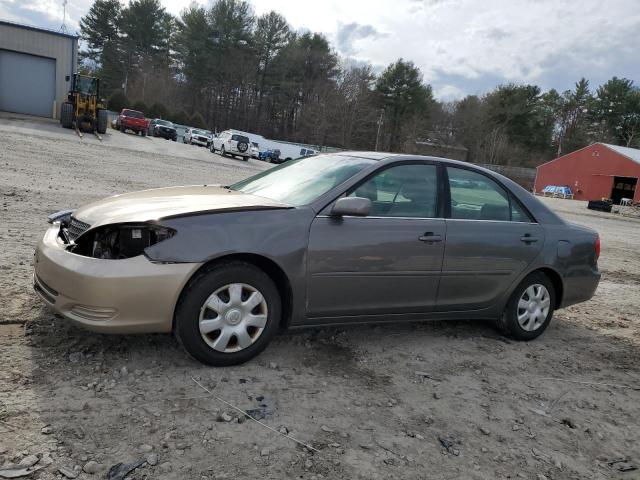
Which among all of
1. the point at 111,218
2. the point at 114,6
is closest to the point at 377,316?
the point at 111,218

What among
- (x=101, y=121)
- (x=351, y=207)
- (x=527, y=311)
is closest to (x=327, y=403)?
(x=351, y=207)

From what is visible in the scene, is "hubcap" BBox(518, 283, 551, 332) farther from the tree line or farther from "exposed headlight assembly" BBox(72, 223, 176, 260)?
the tree line

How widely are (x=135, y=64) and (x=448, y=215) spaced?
72.2m

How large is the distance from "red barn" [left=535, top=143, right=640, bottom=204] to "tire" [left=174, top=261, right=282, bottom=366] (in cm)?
4764

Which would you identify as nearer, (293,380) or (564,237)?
(293,380)

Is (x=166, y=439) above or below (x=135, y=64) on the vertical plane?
below

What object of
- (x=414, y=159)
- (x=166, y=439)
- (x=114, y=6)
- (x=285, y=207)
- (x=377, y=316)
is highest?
(x=114, y=6)

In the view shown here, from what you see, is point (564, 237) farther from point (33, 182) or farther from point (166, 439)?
point (33, 182)

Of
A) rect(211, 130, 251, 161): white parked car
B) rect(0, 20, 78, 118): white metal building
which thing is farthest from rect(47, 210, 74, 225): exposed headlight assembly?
rect(0, 20, 78, 118): white metal building

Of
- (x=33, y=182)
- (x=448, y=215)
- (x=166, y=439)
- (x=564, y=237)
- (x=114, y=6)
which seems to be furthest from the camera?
(x=114, y=6)

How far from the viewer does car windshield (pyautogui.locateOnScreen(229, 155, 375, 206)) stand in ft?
12.6

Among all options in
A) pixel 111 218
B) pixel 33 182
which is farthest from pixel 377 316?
pixel 33 182

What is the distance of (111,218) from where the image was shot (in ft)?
11.0

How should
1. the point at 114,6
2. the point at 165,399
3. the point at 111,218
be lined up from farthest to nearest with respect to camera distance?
the point at 114,6 < the point at 111,218 < the point at 165,399
